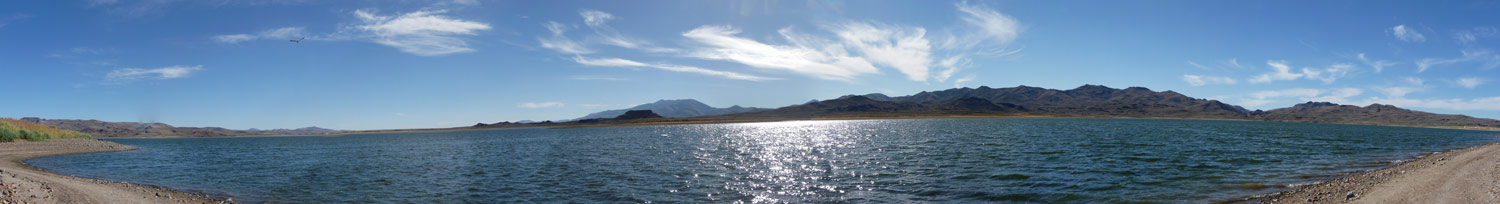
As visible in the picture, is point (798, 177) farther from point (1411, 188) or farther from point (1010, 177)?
point (1411, 188)

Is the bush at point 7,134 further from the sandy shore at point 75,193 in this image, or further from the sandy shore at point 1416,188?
the sandy shore at point 1416,188

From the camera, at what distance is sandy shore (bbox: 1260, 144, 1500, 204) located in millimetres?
16203

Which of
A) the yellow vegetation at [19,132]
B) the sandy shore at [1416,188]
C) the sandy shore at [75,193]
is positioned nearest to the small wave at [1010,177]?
the sandy shore at [1416,188]

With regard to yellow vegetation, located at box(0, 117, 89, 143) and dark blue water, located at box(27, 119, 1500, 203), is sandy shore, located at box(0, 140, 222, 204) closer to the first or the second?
dark blue water, located at box(27, 119, 1500, 203)

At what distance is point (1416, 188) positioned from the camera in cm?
1825

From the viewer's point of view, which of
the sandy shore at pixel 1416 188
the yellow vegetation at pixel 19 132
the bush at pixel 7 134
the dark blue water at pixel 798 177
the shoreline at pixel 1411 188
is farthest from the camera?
the yellow vegetation at pixel 19 132

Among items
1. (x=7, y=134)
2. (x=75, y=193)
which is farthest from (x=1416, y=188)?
(x=7, y=134)

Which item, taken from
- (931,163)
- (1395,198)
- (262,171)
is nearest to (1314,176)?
(1395,198)

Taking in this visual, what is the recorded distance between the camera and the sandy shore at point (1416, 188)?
16.2 meters

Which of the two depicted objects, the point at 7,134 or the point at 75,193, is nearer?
the point at 75,193

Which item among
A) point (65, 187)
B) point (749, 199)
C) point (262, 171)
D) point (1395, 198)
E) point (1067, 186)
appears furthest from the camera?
point (262, 171)

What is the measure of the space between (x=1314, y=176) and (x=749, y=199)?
25.2 metres

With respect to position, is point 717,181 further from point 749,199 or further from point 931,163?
point 931,163

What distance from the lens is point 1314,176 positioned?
26.2 metres
